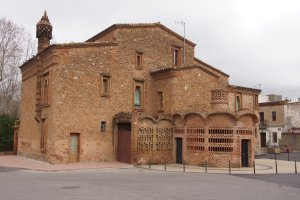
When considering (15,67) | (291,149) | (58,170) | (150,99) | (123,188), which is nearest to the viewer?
(123,188)

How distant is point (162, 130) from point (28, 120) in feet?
41.1

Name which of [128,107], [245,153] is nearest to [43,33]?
[128,107]

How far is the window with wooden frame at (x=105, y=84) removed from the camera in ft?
88.9

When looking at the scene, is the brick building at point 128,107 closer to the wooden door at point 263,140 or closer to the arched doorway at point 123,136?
the arched doorway at point 123,136

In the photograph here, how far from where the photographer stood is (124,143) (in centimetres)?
2656

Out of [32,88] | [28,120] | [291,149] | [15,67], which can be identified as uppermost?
[15,67]

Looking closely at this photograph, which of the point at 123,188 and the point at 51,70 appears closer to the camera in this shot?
the point at 123,188

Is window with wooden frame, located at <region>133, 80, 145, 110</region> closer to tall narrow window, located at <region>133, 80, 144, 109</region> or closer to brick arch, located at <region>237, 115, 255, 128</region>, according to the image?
tall narrow window, located at <region>133, 80, 144, 109</region>

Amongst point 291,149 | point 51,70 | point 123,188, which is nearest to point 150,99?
point 51,70

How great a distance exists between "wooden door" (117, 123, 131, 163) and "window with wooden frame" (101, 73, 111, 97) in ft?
8.96

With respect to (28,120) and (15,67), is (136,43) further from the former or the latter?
(15,67)

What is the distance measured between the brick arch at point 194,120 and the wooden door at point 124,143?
4.43m

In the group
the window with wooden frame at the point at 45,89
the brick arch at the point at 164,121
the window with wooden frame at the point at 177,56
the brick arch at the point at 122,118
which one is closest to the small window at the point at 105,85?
the brick arch at the point at 122,118

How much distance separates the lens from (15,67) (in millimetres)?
40625
